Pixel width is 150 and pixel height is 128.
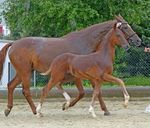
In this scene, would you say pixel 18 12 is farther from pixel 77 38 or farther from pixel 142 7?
pixel 77 38

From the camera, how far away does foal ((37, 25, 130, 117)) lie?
35.0 feet

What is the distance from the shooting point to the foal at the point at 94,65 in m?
10.7

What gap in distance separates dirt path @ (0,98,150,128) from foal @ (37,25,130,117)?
0.46 metres

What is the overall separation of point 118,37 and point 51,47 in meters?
1.42

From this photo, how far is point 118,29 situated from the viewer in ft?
35.8

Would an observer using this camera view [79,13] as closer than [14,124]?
No

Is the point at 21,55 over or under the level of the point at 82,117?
over

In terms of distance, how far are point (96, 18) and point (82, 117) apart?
8467 millimetres

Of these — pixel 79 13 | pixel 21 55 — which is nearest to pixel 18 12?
pixel 79 13

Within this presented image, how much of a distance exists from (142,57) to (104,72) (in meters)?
7.60

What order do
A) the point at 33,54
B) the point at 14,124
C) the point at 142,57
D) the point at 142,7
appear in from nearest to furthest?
the point at 14,124 < the point at 33,54 < the point at 142,57 < the point at 142,7

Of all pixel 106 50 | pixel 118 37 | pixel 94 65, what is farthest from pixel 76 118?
pixel 118 37

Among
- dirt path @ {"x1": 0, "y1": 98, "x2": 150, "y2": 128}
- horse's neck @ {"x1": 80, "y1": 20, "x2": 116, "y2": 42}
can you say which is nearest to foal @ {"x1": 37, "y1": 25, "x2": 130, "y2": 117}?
horse's neck @ {"x1": 80, "y1": 20, "x2": 116, "y2": 42}

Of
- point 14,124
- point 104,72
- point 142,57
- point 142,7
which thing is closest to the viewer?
point 14,124
